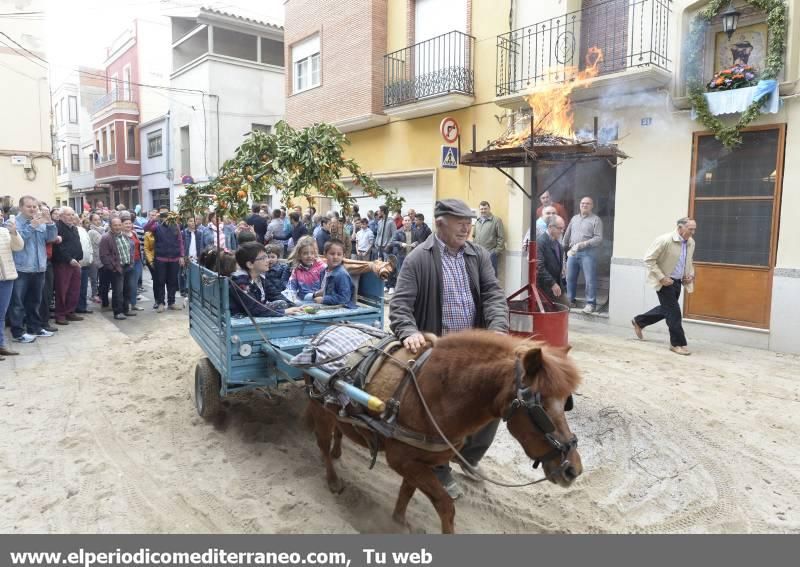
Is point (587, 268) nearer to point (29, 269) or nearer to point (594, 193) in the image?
point (594, 193)

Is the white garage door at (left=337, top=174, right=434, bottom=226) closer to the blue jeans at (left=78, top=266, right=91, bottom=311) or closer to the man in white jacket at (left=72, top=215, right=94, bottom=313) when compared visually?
the man in white jacket at (left=72, top=215, right=94, bottom=313)

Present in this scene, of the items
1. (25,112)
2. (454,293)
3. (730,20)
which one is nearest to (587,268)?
(730,20)

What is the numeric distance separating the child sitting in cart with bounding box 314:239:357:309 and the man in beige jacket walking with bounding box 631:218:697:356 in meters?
4.82

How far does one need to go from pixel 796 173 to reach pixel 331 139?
681 cm

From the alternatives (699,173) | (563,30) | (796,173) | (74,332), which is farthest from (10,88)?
(796,173)

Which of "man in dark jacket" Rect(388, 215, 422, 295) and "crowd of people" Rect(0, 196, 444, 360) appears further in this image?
"man in dark jacket" Rect(388, 215, 422, 295)

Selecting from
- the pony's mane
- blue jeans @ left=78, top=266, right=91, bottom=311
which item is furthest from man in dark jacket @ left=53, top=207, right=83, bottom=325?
the pony's mane

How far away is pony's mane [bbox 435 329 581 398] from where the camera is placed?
8.77 ft

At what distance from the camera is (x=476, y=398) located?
298cm

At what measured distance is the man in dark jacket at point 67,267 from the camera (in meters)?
9.59

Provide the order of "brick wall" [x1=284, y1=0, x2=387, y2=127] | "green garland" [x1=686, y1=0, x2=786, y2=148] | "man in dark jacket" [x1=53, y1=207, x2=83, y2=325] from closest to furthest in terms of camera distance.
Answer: "green garland" [x1=686, y1=0, x2=786, y2=148] → "man in dark jacket" [x1=53, y1=207, x2=83, y2=325] → "brick wall" [x1=284, y1=0, x2=387, y2=127]

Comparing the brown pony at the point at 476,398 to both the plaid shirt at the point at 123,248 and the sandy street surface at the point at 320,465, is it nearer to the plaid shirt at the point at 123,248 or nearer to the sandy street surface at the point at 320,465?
the sandy street surface at the point at 320,465

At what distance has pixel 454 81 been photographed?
1250 centimetres

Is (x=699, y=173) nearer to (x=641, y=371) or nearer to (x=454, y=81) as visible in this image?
(x=641, y=371)
